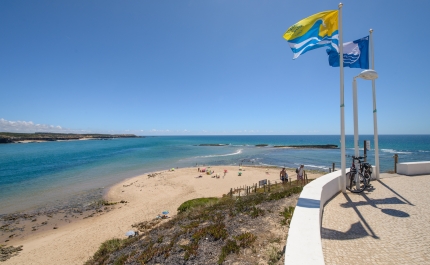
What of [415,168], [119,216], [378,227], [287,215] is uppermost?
[415,168]

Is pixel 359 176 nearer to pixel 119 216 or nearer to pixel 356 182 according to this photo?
pixel 356 182

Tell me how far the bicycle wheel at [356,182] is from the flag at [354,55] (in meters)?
4.38

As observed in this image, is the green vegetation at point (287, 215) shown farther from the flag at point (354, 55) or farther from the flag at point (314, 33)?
the flag at point (354, 55)

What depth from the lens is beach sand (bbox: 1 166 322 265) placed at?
10.8m

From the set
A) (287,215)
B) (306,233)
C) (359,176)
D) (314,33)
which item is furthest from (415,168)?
(306,233)

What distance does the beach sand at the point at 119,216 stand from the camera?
10.8m

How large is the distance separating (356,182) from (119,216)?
15903 mm

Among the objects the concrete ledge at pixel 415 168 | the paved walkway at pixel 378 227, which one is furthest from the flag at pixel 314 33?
the concrete ledge at pixel 415 168

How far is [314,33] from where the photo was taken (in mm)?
7500

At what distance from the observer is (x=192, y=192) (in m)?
21.7

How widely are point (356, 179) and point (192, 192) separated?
1672 cm

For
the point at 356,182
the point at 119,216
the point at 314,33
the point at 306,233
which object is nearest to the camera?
the point at 306,233

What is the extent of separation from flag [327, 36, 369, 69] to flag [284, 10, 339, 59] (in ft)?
1.52

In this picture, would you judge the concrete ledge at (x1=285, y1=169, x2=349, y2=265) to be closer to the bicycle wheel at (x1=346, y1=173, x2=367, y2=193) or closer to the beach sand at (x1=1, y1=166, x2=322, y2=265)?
the bicycle wheel at (x1=346, y1=173, x2=367, y2=193)
